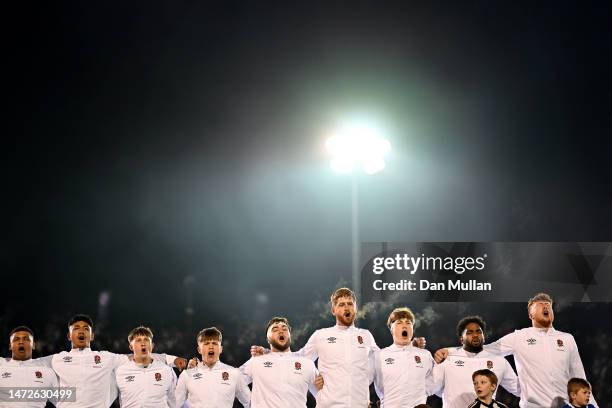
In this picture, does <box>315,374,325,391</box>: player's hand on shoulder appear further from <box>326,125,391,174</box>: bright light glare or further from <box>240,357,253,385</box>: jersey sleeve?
<box>326,125,391,174</box>: bright light glare

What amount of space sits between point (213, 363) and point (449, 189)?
1032 cm

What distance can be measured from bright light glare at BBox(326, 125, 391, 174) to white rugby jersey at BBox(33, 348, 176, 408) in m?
5.87

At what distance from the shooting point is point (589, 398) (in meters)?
8.02

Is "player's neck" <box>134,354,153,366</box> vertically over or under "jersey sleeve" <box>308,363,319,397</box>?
over

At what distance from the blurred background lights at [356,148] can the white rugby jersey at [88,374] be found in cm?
587

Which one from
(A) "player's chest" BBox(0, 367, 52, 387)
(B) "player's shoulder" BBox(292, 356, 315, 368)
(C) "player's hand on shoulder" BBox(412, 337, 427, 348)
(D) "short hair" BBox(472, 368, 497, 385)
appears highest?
(C) "player's hand on shoulder" BBox(412, 337, 427, 348)

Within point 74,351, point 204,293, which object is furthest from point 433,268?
point 204,293

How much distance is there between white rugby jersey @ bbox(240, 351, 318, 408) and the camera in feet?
27.3

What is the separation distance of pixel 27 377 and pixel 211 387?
199 cm

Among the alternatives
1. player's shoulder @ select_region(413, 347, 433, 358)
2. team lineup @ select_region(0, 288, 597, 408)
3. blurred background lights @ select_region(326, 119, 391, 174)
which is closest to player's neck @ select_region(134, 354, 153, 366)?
team lineup @ select_region(0, 288, 597, 408)

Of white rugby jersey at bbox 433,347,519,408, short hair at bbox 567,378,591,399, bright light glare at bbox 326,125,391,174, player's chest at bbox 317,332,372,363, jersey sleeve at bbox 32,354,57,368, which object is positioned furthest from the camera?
bright light glare at bbox 326,125,391,174

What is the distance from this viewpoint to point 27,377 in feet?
28.1

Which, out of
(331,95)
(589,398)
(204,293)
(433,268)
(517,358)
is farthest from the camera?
(204,293)

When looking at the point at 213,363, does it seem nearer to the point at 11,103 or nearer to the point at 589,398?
the point at 589,398
